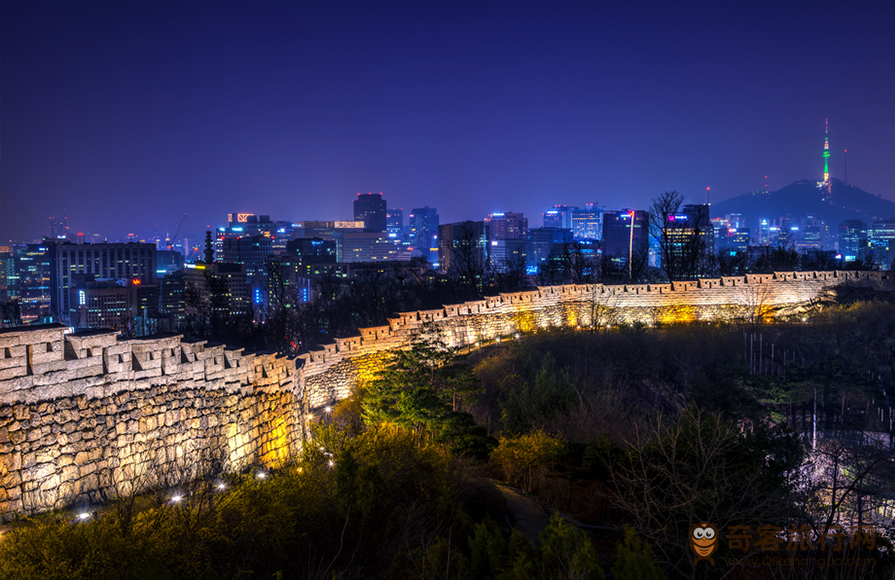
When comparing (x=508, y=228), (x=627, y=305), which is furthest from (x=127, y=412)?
(x=508, y=228)

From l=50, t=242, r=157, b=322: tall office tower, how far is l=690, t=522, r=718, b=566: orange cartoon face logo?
72.0m

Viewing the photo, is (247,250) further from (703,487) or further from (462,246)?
(703,487)

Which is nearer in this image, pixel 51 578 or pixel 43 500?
pixel 51 578

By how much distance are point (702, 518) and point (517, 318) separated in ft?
60.1

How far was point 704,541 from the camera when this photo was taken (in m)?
7.39

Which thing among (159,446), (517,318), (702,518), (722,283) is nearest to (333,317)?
(517,318)

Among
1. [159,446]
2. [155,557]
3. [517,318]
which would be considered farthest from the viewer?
[517,318]

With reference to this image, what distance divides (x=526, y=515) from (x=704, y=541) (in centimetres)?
322

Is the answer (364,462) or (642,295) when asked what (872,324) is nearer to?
(642,295)

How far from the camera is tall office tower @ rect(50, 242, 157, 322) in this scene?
7019cm

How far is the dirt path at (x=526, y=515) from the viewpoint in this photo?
9008 millimetres

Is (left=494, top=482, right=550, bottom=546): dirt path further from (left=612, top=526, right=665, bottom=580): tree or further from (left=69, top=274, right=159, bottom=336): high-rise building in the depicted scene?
(left=69, top=274, right=159, bottom=336): high-rise building

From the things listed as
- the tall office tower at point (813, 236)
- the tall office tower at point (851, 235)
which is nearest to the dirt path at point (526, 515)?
the tall office tower at point (851, 235)

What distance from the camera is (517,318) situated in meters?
26.5
